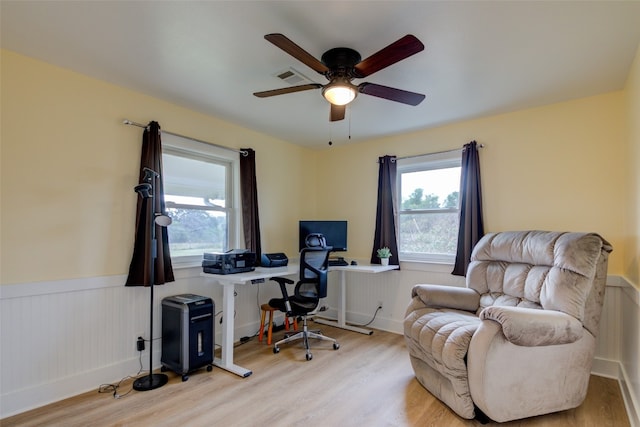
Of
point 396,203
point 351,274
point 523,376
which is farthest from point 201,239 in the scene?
point 523,376

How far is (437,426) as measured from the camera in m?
2.07

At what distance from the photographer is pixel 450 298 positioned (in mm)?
2781

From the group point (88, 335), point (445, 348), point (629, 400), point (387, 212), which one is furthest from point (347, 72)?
point (629, 400)

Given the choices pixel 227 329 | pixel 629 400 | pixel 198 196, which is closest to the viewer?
pixel 629 400

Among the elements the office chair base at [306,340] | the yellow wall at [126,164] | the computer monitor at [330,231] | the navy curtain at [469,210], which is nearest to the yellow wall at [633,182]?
the yellow wall at [126,164]

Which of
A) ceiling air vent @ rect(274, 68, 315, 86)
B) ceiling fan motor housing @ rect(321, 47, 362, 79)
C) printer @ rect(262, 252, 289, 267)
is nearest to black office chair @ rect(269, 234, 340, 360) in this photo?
printer @ rect(262, 252, 289, 267)

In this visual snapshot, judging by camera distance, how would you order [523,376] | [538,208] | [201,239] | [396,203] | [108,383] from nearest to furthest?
[523,376] < [108,383] < [538,208] < [201,239] < [396,203]

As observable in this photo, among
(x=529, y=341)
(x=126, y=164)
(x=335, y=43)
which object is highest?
(x=335, y=43)

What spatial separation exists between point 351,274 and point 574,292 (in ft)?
8.58

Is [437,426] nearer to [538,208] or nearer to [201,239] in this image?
[538,208]

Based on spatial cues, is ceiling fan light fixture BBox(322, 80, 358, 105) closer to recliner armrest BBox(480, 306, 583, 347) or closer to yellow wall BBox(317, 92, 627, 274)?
recliner armrest BBox(480, 306, 583, 347)

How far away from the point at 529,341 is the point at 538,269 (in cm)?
76

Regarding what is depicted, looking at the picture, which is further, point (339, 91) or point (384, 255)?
point (384, 255)

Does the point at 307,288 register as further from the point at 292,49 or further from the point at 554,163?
the point at 554,163
